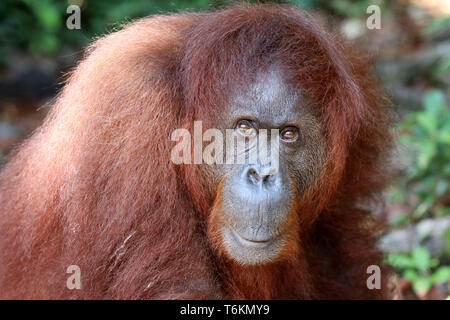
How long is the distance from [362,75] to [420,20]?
680cm

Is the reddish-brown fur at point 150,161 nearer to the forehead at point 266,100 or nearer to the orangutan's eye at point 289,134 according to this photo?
the forehead at point 266,100

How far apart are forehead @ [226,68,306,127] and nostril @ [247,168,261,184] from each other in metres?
0.34

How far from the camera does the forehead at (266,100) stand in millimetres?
3646

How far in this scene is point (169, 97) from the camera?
12.2 feet

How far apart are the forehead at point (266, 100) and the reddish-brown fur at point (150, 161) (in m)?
0.08

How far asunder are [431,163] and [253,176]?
10.7 ft

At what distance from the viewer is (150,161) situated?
3551 mm

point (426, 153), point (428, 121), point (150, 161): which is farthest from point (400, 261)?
point (150, 161)

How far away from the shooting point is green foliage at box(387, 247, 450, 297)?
5051 millimetres

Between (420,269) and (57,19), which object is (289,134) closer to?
(420,269)

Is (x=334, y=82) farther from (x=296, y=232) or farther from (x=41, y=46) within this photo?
(x=41, y=46)

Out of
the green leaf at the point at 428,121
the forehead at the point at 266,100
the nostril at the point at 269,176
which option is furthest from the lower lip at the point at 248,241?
the green leaf at the point at 428,121
